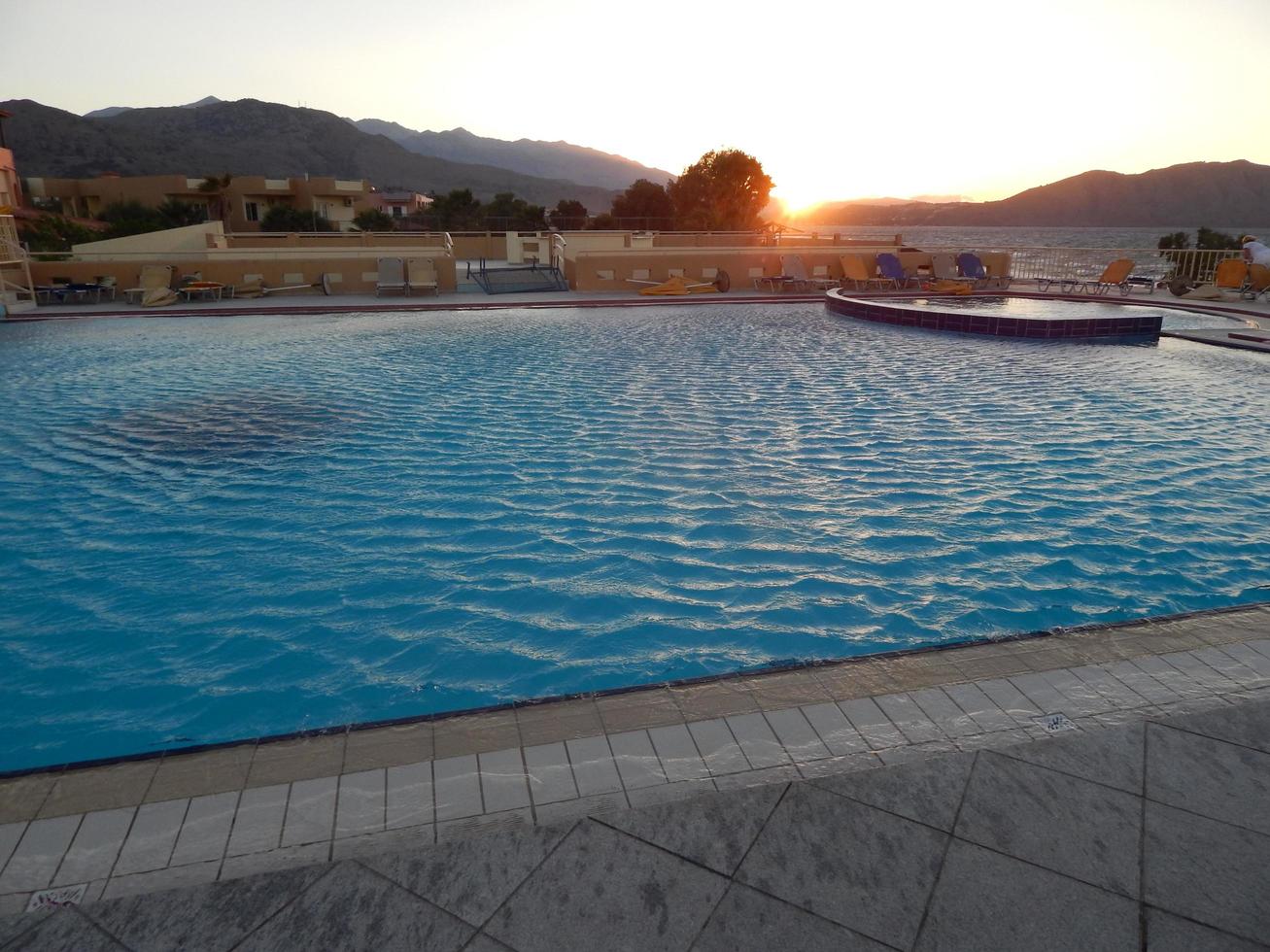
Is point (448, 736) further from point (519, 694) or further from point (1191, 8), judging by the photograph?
point (1191, 8)

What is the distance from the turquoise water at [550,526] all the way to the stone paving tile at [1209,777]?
A: 138 centimetres

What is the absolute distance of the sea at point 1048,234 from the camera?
92.8m

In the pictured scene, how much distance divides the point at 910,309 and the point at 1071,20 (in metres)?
4.71

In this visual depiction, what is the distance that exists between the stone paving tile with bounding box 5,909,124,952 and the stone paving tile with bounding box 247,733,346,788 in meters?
0.57

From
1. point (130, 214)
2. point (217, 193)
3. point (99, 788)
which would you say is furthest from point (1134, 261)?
point (217, 193)

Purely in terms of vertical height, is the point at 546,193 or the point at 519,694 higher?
the point at 546,193

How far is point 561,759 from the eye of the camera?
2.62 meters

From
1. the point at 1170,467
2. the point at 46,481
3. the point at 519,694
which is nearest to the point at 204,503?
the point at 46,481

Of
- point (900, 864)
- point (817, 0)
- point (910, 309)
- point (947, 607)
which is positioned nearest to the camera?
point (900, 864)

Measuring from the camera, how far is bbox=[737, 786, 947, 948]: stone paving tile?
2031 millimetres

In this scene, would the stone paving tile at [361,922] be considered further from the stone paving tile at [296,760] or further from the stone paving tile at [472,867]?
the stone paving tile at [296,760]

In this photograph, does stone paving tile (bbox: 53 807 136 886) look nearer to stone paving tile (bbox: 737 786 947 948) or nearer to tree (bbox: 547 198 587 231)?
stone paving tile (bbox: 737 786 947 948)

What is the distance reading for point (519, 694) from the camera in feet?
11.8

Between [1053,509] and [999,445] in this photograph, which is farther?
[999,445]
